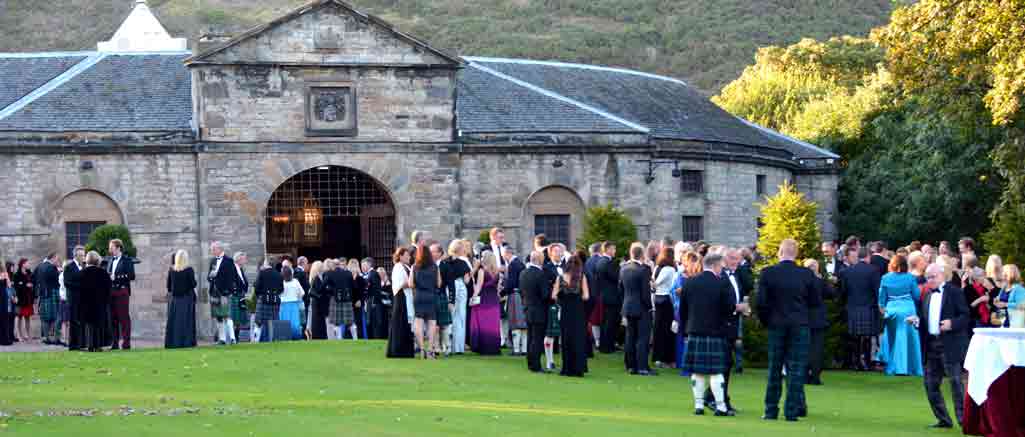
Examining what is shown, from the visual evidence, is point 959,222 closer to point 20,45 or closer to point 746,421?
point 746,421

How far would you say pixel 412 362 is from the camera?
23.3 metres

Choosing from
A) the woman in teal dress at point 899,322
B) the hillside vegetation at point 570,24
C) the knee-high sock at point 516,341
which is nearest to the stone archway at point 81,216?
the knee-high sock at point 516,341

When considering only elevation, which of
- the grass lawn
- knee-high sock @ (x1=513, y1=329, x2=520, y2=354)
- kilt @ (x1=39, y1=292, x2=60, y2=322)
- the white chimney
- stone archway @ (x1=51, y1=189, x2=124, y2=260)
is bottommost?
the grass lawn

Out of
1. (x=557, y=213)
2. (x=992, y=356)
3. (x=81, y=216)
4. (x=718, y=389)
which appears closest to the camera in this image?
(x=992, y=356)

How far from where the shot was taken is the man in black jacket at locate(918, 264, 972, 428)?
17016mm

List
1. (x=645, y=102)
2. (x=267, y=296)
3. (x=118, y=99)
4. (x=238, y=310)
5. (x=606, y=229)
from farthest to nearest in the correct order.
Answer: (x=645, y=102), (x=118, y=99), (x=606, y=229), (x=238, y=310), (x=267, y=296)

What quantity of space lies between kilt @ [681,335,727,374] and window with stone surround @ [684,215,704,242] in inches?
977

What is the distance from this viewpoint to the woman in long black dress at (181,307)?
2678 centimetres

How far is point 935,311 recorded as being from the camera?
56.5 feet

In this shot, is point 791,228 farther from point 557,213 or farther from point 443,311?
point 557,213

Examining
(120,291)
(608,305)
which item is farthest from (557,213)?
(120,291)

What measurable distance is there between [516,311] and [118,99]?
59.7 feet

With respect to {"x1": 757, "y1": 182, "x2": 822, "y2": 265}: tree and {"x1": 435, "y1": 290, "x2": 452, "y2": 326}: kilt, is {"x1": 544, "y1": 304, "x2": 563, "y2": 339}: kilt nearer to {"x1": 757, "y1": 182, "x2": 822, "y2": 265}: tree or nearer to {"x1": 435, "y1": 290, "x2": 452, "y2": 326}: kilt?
{"x1": 435, "y1": 290, "x2": 452, "y2": 326}: kilt

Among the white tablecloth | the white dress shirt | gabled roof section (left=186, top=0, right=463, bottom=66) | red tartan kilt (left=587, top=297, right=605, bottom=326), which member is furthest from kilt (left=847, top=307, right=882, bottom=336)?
gabled roof section (left=186, top=0, right=463, bottom=66)
